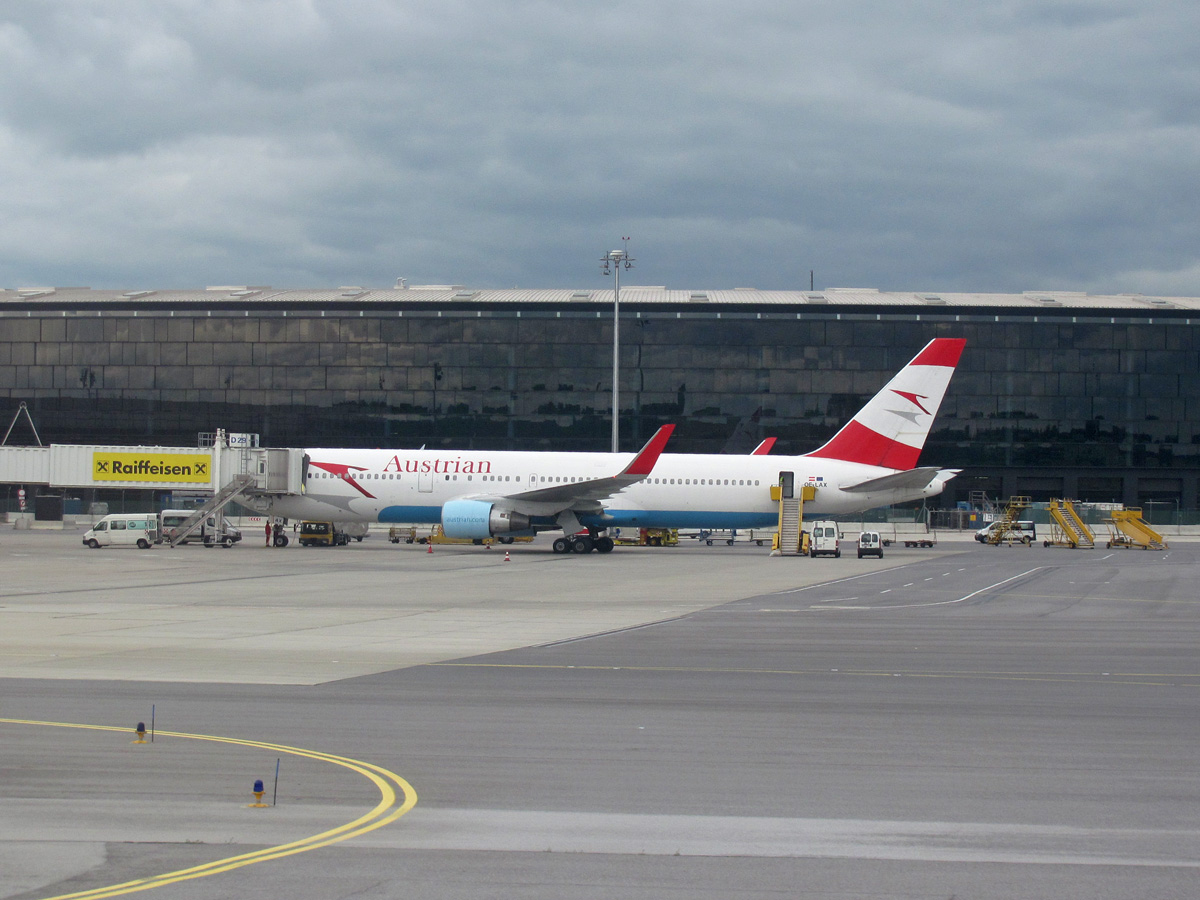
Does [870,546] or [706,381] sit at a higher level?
[706,381]

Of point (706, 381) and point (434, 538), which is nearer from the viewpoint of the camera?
point (434, 538)

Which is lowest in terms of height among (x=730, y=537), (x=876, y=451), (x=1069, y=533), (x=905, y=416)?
(x=730, y=537)

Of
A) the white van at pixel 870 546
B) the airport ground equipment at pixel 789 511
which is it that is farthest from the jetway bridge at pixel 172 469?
the white van at pixel 870 546

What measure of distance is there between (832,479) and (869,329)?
125 ft

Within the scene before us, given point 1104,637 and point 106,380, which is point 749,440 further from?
point 1104,637

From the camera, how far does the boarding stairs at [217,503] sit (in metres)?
49.4

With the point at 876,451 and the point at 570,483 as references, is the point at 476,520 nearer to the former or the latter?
the point at 570,483

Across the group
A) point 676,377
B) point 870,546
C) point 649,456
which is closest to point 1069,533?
Answer: point 870,546

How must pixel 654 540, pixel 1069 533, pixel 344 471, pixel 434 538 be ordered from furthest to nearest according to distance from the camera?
pixel 654 540 → pixel 1069 533 → pixel 434 538 → pixel 344 471

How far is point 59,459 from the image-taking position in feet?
163

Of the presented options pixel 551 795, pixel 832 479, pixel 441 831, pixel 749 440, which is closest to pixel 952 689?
pixel 551 795

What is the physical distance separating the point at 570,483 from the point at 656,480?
3846mm

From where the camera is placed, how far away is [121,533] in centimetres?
4884

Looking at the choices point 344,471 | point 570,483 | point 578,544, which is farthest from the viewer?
point 578,544
